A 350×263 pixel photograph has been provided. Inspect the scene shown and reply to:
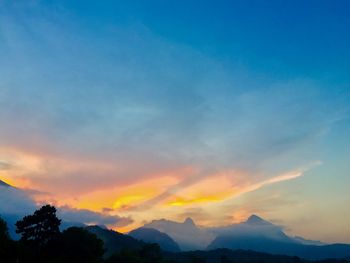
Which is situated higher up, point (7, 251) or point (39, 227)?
point (39, 227)

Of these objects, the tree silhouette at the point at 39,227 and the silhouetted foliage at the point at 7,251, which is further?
the tree silhouette at the point at 39,227

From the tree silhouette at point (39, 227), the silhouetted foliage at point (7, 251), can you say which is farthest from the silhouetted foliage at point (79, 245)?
the silhouetted foliage at point (7, 251)

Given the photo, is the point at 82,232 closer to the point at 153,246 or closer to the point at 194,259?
the point at 153,246

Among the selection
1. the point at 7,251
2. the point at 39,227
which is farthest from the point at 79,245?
the point at 7,251

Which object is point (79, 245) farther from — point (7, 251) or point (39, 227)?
point (7, 251)

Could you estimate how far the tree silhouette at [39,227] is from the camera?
340 ft

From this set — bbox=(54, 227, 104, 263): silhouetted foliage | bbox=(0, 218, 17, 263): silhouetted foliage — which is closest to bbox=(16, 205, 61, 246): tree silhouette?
bbox=(54, 227, 104, 263): silhouetted foliage

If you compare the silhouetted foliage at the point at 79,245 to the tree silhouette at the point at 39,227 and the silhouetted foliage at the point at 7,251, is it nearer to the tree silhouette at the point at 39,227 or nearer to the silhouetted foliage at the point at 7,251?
the tree silhouette at the point at 39,227

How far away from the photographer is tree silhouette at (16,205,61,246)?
340 ft

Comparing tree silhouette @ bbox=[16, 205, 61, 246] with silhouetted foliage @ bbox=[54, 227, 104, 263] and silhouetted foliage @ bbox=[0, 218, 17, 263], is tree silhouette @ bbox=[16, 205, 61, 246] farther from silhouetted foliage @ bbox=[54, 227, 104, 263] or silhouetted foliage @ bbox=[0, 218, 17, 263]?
silhouetted foliage @ bbox=[0, 218, 17, 263]

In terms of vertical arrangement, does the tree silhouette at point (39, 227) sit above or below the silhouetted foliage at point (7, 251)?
above

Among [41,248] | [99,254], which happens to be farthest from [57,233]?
[99,254]

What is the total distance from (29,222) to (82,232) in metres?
15.1

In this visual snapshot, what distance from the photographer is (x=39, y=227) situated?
104812 mm
